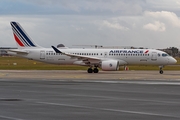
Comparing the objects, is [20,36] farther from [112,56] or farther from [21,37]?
[112,56]

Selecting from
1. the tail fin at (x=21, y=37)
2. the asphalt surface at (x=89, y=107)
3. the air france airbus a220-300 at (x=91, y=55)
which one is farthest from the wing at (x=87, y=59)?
the asphalt surface at (x=89, y=107)

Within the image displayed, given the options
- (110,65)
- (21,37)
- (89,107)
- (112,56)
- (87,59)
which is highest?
(21,37)

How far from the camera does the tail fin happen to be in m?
53.6

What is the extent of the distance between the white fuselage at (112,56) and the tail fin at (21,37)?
2.98ft

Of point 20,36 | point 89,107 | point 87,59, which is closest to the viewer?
point 89,107

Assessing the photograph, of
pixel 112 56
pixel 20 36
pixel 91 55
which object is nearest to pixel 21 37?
pixel 20 36

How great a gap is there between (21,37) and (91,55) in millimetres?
8801

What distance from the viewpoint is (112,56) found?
5131 centimetres

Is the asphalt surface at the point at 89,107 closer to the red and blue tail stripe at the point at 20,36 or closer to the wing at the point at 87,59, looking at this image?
the wing at the point at 87,59

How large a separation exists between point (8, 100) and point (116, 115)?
6.20 m

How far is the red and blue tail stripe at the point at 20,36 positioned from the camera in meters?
53.6

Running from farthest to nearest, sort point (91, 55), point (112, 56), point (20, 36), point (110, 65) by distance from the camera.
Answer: point (20, 36), point (91, 55), point (112, 56), point (110, 65)

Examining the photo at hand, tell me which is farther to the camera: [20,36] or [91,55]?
[20,36]

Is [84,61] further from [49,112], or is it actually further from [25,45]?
[49,112]
